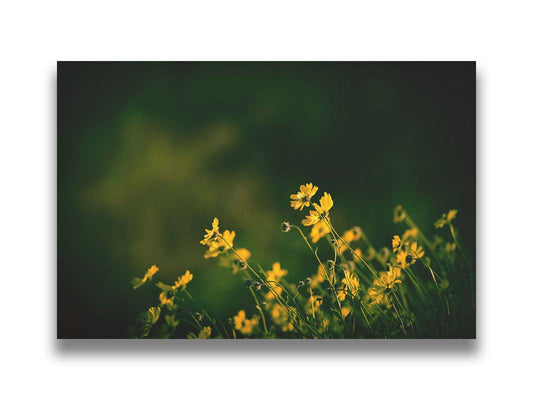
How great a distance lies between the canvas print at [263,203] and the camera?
1.99 m

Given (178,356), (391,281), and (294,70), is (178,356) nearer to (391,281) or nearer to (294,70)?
(391,281)

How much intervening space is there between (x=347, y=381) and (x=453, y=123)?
2.67ft

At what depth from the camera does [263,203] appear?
2000 mm

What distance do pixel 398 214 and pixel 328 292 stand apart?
0.30 meters

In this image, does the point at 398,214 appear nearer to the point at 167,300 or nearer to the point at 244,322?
the point at 244,322

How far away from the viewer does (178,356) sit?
203cm

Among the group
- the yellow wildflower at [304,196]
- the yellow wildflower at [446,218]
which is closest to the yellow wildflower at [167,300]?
the yellow wildflower at [304,196]

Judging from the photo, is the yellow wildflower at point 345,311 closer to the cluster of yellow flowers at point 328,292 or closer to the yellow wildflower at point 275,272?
the cluster of yellow flowers at point 328,292

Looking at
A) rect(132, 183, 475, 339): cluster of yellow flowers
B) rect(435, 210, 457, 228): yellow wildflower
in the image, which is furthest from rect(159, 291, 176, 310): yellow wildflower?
rect(435, 210, 457, 228): yellow wildflower

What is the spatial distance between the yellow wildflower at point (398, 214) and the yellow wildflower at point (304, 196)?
0.78 feet

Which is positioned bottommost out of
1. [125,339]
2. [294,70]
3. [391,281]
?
[125,339]

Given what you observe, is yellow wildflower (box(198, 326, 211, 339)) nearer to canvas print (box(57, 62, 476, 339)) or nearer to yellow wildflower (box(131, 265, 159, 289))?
canvas print (box(57, 62, 476, 339))

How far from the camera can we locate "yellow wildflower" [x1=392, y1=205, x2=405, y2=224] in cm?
199
